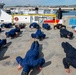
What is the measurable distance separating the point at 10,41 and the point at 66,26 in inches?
433

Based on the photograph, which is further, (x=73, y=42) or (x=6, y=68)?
(x=73, y=42)

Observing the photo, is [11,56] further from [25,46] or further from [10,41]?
[10,41]

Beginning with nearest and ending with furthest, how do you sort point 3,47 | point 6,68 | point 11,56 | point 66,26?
point 6,68 → point 11,56 → point 3,47 → point 66,26

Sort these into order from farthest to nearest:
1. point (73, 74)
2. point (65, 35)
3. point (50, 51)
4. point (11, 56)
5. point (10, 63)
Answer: point (65, 35) → point (50, 51) → point (11, 56) → point (10, 63) → point (73, 74)

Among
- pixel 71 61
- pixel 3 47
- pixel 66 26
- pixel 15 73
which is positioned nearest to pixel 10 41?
pixel 3 47

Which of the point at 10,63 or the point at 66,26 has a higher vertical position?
the point at 66,26

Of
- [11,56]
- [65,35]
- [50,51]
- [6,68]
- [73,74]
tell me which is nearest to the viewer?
[73,74]

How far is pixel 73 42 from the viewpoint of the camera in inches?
638

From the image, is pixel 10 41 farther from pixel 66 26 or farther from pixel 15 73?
pixel 66 26

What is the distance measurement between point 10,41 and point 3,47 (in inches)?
91.7

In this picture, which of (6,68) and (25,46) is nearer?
(6,68)

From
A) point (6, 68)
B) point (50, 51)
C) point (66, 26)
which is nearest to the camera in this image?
point (6, 68)

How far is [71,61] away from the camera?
9.29 m

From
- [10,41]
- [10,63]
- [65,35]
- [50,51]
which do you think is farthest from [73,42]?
[10,63]
